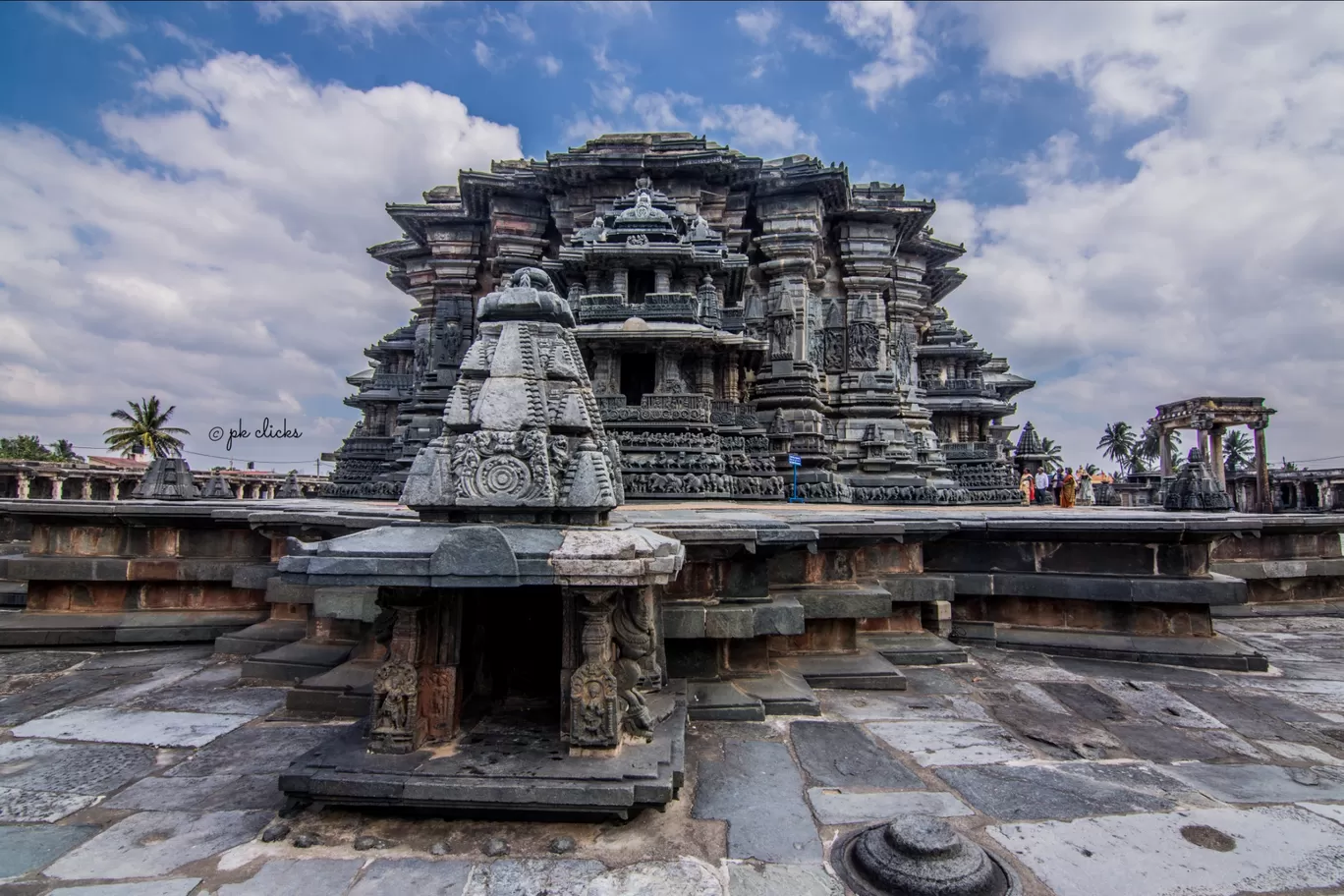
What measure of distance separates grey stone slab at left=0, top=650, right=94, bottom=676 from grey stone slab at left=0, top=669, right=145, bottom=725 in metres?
0.37

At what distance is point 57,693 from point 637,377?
10.3 meters

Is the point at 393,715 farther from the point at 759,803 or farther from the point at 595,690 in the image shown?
the point at 759,803

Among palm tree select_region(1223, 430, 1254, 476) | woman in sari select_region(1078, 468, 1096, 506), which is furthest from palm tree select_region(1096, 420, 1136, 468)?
woman in sari select_region(1078, 468, 1096, 506)

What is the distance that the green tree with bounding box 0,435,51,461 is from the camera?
132 ft

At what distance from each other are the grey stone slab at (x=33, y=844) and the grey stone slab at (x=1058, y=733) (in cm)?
504

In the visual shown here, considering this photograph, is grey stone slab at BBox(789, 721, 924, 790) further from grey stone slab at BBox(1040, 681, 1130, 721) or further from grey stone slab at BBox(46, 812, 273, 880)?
grey stone slab at BBox(46, 812, 273, 880)

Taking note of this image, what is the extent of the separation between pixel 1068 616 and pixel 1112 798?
379cm

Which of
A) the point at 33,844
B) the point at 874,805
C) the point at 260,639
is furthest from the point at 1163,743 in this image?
the point at 260,639

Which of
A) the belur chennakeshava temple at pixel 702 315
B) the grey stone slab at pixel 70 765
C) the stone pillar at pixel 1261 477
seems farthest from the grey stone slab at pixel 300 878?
the stone pillar at pixel 1261 477

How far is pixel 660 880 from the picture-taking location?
8.64 feet

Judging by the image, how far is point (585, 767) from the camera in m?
3.13

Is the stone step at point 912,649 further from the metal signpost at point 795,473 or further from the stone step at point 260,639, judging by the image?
the metal signpost at point 795,473

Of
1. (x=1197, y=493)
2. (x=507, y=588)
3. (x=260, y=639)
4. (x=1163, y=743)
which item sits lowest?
(x=1163, y=743)

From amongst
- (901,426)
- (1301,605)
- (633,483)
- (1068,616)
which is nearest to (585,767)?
(1068,616)
